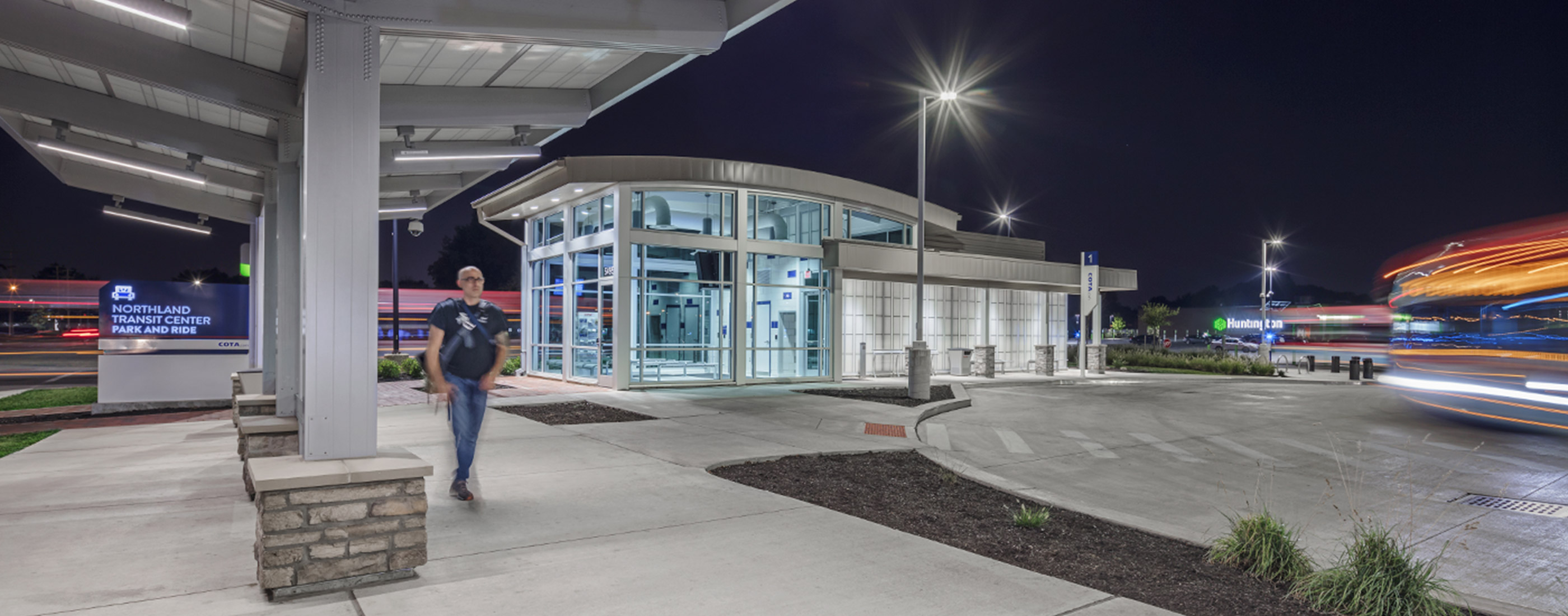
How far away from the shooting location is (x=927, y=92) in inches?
630

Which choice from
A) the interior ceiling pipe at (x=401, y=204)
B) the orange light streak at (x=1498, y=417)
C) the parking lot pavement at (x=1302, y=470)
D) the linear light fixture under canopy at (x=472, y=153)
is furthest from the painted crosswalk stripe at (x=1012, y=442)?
the interior ceiling pipe at (x=401, y=204)

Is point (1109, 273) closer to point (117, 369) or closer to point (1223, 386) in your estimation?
point (1223, 386)

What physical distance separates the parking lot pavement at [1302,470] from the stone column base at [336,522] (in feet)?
17.3

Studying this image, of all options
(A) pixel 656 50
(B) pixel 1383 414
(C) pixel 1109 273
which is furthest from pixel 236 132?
(C) pixel 1109 273

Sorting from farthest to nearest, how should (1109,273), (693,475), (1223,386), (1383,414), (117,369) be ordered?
(1109,273) < (1223,386) < (1383,414) < (117,369) < (693,475)

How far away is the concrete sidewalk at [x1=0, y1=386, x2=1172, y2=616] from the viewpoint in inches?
154

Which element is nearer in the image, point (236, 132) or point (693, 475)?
point (693, 475)

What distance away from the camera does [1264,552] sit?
16.0 ft

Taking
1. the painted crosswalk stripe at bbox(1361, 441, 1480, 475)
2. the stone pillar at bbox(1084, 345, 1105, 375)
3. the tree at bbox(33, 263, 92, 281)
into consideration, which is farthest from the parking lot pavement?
the tree at bbox(33, 263, 92, 281)

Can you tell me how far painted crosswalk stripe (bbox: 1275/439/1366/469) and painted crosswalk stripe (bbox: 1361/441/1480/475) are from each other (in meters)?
0.70

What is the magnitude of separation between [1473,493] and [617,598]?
30.4 feet

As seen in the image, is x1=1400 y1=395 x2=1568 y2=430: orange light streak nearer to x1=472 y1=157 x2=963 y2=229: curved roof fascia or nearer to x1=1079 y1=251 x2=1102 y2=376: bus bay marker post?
x1=1079 y1=251 x2=1102 y2=376: bus bay marker post

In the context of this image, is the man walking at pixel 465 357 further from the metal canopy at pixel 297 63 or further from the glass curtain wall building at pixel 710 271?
the glass curtain wall building at pixel 710 271

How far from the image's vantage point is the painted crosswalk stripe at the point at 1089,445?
1020 centimetres
